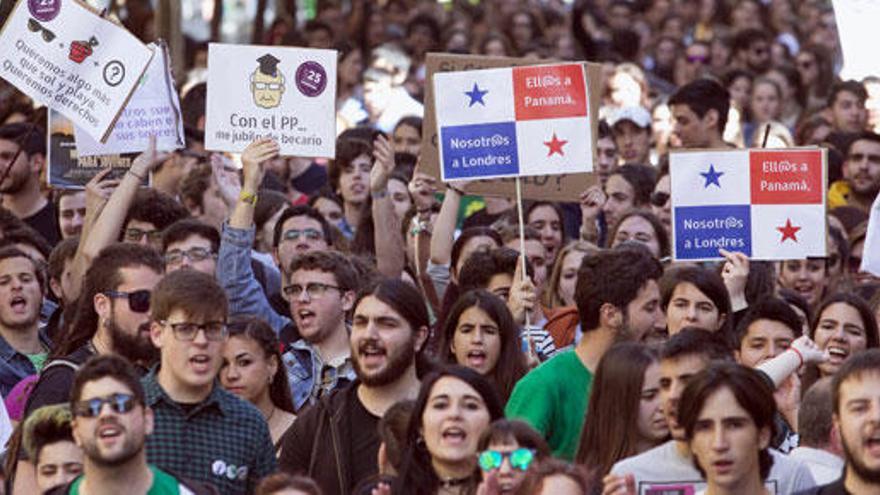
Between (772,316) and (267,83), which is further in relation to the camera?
(267,83)

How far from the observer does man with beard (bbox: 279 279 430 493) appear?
1164 cm

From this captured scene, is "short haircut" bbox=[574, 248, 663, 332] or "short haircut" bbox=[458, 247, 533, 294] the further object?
"short haircut" bbox=[458, 247, 533, 294]

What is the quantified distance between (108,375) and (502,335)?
2601 millimetres

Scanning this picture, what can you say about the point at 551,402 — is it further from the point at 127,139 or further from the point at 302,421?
the point at 127,139

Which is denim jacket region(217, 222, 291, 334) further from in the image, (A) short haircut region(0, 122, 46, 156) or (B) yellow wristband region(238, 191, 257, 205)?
(A) short haircut region(0, 122, 46, 156)

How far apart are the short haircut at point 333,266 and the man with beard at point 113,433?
3.01 meters

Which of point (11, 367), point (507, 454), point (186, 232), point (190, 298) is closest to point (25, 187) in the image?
point (186, 232)

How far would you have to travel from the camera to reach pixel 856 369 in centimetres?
1009

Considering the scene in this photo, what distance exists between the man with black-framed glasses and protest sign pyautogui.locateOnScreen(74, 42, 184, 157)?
13.5ft

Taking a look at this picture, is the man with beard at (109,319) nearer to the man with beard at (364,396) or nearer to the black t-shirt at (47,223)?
the man with beard at (364,396)

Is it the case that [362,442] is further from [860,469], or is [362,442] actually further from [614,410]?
[860,469]

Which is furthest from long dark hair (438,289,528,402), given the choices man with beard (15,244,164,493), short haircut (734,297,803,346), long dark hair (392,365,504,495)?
long dark hair (392,365,504,495)

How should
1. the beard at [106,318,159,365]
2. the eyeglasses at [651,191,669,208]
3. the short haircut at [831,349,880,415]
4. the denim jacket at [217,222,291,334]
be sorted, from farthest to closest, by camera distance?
the eyeglasses at [651,191,669,208] < the denim jacket at [217,222,291,334] < the beard at [106,318,159,365] < the short haircut at [831,349,880,415]

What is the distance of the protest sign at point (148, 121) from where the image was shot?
15.4 metres
